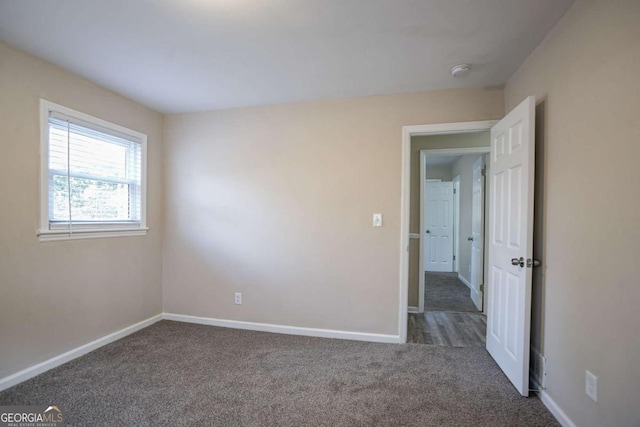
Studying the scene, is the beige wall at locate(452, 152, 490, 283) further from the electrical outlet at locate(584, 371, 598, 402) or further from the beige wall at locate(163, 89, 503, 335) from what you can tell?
the electrical outlet at locate(584, 371, 598, 402)

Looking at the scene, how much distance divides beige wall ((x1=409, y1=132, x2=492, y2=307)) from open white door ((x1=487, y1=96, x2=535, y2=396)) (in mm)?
1255

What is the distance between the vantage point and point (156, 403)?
1902mm

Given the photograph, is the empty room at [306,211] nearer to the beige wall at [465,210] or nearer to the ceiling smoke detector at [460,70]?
the ceiling smoke detector at [460,70]

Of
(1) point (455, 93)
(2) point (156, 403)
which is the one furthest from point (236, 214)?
(1) point (455, 93)

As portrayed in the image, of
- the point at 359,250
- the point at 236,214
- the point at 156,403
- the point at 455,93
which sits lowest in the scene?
the point at 156,403

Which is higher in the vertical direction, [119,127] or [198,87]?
[198,87]

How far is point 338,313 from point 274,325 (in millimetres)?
713

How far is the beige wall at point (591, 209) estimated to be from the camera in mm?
1267

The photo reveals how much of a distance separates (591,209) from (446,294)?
3.57m

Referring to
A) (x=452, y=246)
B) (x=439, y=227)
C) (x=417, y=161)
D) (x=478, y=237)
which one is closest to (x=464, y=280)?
(x=452, y=246)

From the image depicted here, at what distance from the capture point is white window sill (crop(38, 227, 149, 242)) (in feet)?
7.50

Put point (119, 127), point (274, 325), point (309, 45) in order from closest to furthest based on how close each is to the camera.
Answer: point (309, 45) → point (119, 127) → point (274, 325)

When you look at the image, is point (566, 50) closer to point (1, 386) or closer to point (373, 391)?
point (373, 391)

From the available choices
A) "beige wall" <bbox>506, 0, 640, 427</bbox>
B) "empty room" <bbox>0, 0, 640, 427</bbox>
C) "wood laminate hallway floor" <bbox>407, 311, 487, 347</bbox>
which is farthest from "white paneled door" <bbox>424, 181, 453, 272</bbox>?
"beige wall" <bbox>506, 0, 640, 427</bbox>
